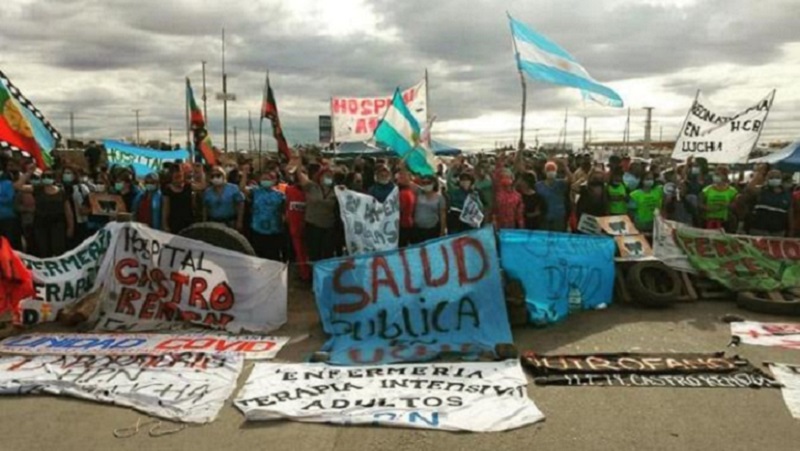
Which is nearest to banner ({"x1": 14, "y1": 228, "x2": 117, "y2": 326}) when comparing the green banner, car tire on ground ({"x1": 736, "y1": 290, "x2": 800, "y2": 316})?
the green banner

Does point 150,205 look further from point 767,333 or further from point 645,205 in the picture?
point 767,333

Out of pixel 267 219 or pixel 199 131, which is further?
pixel 199 131

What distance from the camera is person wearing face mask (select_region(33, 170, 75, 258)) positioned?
9.87 metres

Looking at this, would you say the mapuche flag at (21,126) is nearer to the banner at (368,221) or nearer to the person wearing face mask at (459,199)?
the banner at (368,221)

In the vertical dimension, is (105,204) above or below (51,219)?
above

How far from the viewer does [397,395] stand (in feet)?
19.1

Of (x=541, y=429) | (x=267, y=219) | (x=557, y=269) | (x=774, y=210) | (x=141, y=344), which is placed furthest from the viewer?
(x=774, y=210)

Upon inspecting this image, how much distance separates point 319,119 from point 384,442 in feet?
178

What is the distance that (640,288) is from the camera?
9.12 meters

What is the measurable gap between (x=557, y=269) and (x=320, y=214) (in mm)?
3608

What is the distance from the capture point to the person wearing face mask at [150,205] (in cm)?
998

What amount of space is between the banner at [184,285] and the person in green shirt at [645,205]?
20.5 ft

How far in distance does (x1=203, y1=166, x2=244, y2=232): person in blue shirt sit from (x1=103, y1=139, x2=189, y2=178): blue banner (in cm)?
873

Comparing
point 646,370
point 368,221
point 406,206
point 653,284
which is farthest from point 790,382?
point 368,221
